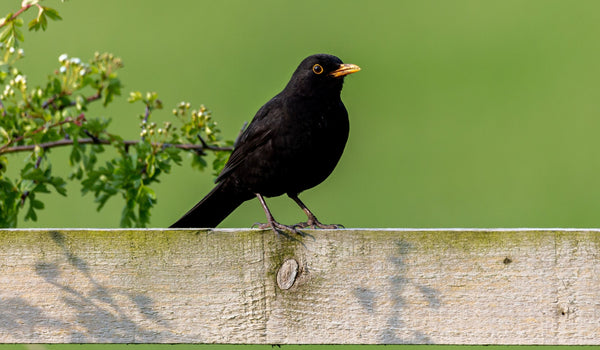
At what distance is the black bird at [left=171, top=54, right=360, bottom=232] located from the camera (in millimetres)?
2824

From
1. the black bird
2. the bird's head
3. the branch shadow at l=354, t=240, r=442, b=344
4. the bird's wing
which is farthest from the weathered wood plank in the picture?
the bird's head

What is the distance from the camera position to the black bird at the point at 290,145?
2824 millimetres

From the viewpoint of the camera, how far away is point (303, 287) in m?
1.84

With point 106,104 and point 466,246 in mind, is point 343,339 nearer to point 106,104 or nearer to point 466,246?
point 466,246

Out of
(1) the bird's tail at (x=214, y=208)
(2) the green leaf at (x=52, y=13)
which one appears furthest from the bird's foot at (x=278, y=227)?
(2) the green leaf at (x=52, y=13)

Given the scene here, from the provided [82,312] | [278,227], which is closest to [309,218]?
→ [278,227]

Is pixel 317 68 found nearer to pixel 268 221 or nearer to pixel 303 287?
pixel 268 221

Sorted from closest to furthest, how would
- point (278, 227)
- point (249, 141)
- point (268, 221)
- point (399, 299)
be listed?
point (399, 299) → point (278, 227) → point (268, 221) → point (249, 141)

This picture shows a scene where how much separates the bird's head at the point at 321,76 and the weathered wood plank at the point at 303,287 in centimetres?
125

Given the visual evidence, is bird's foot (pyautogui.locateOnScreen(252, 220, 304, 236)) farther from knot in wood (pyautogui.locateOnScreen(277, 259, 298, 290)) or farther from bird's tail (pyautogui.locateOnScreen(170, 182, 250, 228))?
bird's tail (pyautogui.locateOnScreen(170, 182, 250, 228))

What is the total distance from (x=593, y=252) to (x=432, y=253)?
41 cm

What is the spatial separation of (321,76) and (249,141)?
429 millimetres

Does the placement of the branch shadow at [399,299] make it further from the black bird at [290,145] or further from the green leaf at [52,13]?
the green leaf at [52,13]

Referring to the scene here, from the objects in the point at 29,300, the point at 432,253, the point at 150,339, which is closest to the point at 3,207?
the point at 29,300
